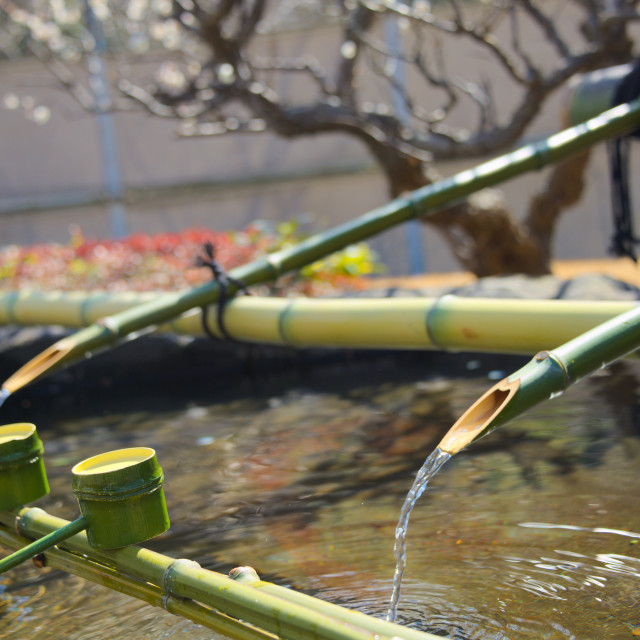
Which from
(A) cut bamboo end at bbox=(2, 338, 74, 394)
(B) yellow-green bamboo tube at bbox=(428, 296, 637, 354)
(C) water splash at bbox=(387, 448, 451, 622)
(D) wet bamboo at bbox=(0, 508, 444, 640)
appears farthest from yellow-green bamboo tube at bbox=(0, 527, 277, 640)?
(B) yellow-green bamboo tube at bbox=(428, 296, 637, 354)

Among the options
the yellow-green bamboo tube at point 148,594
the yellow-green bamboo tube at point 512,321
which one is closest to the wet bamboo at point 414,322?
the yellow-green bamboo tube at point 512,321

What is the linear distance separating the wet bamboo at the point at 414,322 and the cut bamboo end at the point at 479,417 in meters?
1.03

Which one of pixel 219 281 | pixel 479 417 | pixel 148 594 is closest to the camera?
pixel 479 417

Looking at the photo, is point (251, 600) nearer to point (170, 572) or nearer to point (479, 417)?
point (170, 572)

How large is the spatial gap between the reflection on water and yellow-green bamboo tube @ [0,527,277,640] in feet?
0.75

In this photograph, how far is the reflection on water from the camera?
1979mm

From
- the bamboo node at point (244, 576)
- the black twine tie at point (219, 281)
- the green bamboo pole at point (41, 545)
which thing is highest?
the black twine tie at point (219, 281)

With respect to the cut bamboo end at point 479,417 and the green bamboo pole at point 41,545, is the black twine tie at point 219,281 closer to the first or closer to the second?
the green bamboo pole at point 41,545

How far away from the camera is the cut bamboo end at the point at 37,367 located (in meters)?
2.64

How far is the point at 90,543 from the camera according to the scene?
1.75 meters

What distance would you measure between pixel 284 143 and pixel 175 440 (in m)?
7.61

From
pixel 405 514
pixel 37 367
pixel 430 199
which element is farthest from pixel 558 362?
pixel 430 199

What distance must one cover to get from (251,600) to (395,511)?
1186 millimetres

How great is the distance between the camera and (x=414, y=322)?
296cm
